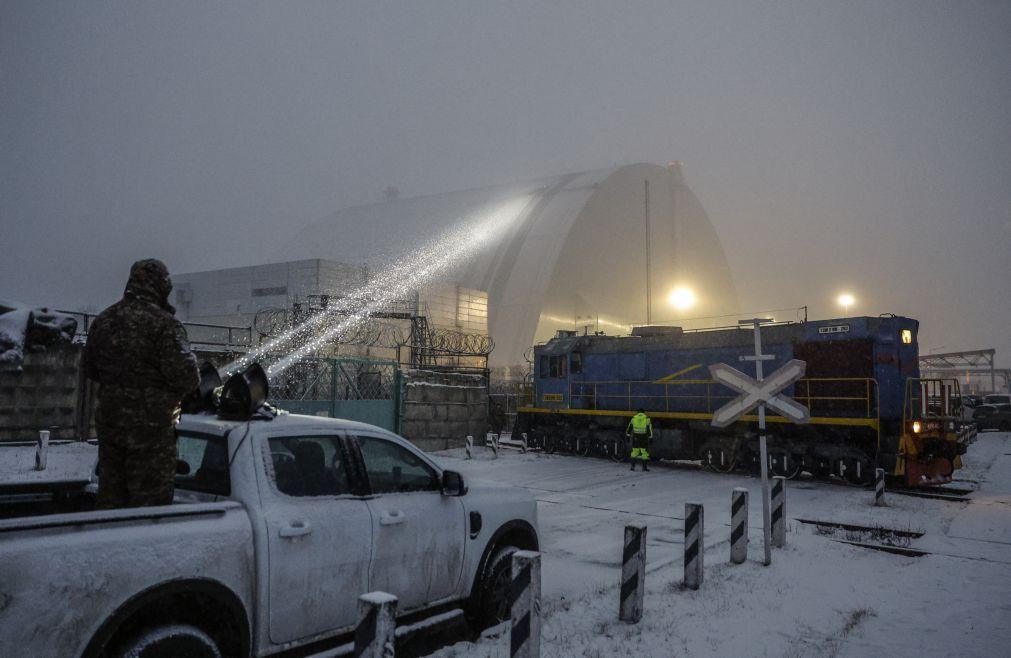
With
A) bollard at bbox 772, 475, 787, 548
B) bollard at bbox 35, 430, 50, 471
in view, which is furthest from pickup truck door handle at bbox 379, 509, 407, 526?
bollard at bbox 35, 430, 50, 471

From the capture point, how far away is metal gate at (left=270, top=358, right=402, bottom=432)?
51.0 ft

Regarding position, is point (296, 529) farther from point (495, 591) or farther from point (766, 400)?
point (766, 400)

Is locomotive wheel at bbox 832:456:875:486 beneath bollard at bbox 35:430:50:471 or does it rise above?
beneath

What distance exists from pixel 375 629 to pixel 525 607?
1.43 meters

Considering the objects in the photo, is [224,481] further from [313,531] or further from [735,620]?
[735,620]

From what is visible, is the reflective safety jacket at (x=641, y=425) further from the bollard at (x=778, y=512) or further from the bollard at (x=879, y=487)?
the bollard at (x=778, y=512)

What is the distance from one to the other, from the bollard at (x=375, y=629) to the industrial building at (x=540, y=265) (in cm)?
3004

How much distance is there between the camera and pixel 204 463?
436 cm

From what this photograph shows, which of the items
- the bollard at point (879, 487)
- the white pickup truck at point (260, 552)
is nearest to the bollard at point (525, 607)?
the white pickup truck at point (260, 552)

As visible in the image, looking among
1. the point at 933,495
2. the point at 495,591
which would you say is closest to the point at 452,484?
the point at 495,591

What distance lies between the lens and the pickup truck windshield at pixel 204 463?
4184 mm

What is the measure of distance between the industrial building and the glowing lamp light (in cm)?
11

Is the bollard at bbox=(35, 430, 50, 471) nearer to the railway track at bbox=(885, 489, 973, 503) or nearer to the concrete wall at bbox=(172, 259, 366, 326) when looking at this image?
the concrete wall at bbox=(172, 259, 366, 326)

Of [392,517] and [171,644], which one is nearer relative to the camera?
[171,644]
